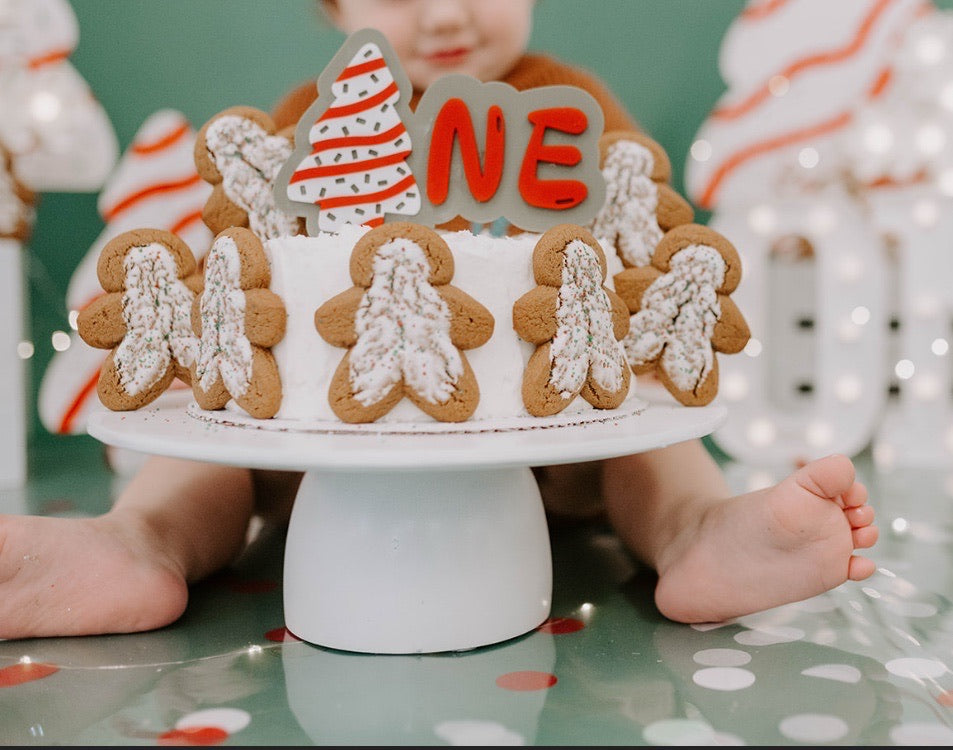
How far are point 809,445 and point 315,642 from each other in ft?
4.76

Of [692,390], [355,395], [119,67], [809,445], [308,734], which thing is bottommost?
[809,445]

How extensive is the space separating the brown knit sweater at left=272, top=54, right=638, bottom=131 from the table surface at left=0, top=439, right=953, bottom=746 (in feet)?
2.81

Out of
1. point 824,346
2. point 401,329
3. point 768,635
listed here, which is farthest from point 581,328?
point 824,346

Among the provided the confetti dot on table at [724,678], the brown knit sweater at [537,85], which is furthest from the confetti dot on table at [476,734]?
the brown knit sweater at [537,85]

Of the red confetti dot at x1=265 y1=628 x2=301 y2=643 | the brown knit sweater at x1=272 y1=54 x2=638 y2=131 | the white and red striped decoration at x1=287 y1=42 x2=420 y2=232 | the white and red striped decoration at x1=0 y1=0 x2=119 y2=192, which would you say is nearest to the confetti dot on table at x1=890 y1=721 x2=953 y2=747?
the red confetti dot at x1=265 y1=628 x2=301 y2=643

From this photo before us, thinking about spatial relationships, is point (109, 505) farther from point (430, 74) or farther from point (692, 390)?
point (692, 390)

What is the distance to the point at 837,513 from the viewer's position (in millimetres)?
991

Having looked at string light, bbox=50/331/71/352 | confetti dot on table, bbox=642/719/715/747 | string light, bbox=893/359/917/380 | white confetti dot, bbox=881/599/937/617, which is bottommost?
white confetti dot, bbox=881/599/937/617

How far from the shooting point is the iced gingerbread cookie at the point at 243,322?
1020 mm

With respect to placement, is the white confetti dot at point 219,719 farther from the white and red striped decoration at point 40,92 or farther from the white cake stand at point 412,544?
the white and red striped decoration at point 40,92

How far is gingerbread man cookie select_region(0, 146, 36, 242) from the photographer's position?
1.90 m

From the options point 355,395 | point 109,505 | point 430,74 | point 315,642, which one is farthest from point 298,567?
point 430,74

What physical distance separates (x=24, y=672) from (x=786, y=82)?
197cm

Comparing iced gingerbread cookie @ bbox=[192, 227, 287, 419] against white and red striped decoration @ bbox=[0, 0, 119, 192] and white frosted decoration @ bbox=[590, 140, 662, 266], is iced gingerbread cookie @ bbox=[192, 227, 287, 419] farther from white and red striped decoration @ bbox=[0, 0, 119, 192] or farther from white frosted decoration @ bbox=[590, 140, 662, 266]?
white and red striped decoration @ bbox=[0, 0, 119, 192]
